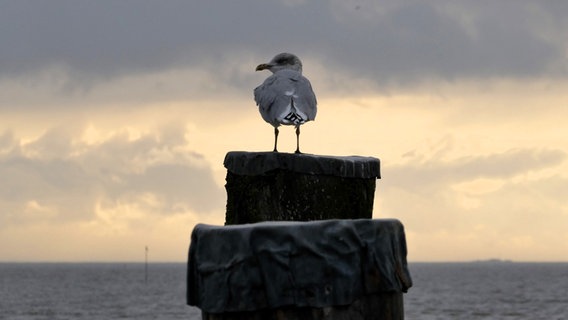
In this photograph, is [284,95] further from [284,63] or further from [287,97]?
[284,63]

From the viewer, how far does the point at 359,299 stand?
414cm

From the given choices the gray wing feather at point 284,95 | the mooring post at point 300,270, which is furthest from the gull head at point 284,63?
the mooring post at point 300,270

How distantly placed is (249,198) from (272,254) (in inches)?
102

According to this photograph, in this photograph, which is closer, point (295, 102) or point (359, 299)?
point (359, 299)

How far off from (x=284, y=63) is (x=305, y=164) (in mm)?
2756

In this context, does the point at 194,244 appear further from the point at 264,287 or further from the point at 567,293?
the point at 567,293

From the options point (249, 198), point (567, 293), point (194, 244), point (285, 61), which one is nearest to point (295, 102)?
point (285, 61)

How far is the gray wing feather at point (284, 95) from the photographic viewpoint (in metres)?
8.51

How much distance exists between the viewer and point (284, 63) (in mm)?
8984

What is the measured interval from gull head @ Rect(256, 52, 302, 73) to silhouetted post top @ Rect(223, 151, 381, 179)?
2.22 m

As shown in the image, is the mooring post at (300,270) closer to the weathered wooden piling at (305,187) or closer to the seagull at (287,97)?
the weathered wooden piling at (305,187)

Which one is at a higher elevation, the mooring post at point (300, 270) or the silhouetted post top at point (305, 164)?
the silhouetted post top at point (305, 164)

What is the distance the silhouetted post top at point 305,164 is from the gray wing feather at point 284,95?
179 cm

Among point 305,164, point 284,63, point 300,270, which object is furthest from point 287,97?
point 300,270
